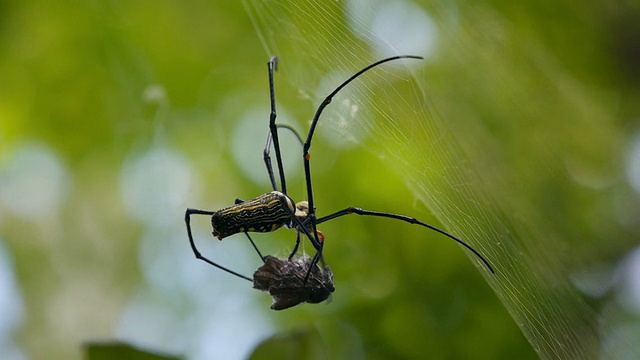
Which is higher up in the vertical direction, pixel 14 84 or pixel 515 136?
pixel 515 136

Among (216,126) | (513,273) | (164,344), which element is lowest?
(164,344)

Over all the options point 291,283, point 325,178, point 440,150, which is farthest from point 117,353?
point 325,178

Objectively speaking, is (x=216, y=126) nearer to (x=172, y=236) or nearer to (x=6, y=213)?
(x=172, y=236)

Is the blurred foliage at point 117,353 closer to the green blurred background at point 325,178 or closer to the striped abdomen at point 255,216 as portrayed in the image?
the green blurred background at point 325,178

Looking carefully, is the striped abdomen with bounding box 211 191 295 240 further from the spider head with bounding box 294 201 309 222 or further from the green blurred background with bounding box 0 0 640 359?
the green blurred background with bounding box 0 0 640 359

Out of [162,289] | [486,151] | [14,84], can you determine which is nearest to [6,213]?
[14,84]

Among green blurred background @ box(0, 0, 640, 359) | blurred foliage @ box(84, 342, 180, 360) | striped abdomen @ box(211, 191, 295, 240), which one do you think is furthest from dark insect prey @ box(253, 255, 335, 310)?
blurred foliage @ box(84, 342, 180, 360)
